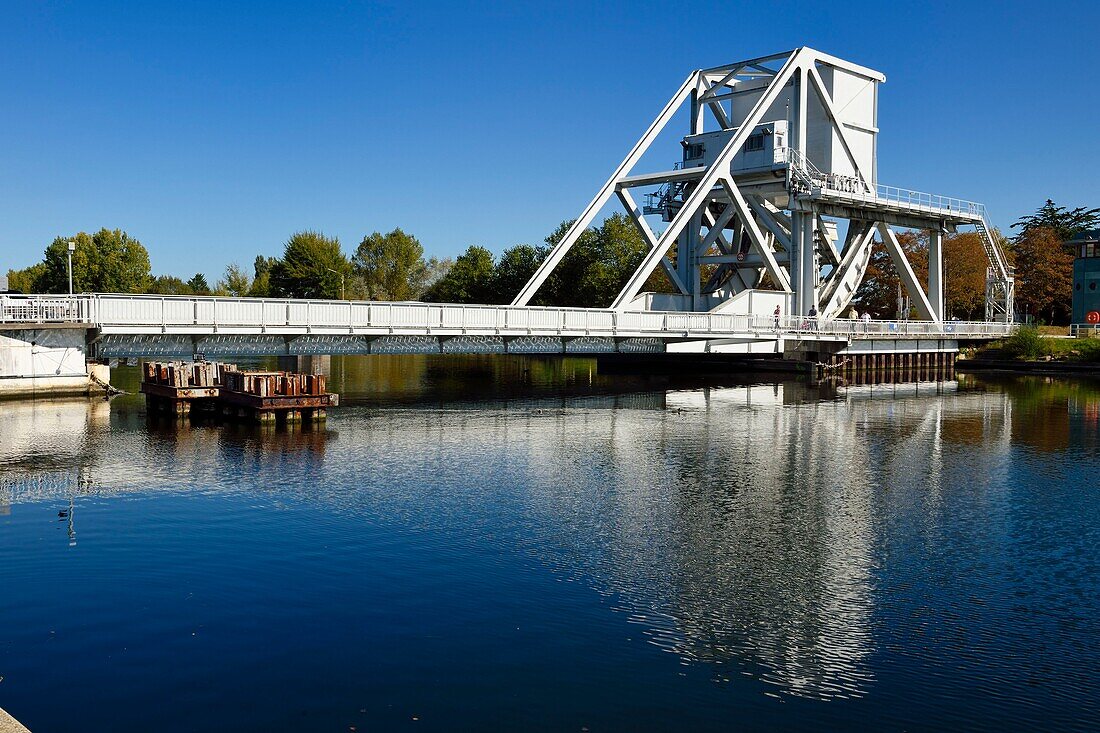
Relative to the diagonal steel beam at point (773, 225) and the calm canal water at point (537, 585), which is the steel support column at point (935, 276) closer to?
the diagonal steel beam at point (773, 225)

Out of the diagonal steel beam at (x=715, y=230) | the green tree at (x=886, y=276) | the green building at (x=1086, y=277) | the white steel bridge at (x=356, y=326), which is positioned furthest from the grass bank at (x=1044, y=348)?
the white steel bridge at (x=356, y=326)

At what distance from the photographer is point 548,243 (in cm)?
10394

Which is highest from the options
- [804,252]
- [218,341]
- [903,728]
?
[804,252]

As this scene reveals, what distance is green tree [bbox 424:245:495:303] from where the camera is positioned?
105 meters

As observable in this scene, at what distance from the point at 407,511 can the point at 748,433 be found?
50.1ft

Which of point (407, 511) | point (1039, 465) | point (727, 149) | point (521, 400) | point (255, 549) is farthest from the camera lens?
point (727, 149)

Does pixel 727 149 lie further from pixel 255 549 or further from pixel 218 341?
pixel 255 549

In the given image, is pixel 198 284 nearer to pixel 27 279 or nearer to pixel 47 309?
pixel 27 279

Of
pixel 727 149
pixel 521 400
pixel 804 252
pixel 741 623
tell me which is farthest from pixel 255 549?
pixel 804 252

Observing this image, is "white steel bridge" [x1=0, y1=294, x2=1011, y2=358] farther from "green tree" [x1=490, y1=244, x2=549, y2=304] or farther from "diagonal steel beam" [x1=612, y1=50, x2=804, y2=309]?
"green tree" [x1=490, y1=244, x2=549, y2=304]

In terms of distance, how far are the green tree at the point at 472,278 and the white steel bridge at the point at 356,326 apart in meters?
59.8

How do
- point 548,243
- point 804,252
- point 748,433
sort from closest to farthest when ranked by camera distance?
1. point 748,433
2. point 804,252
3. point 548,243

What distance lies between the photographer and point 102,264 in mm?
98562

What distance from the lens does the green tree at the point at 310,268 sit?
108m
